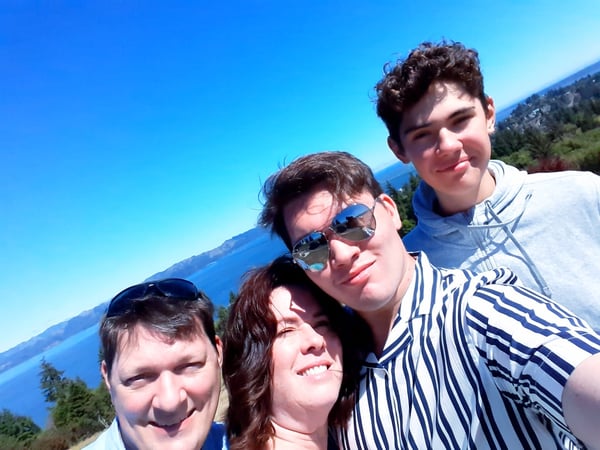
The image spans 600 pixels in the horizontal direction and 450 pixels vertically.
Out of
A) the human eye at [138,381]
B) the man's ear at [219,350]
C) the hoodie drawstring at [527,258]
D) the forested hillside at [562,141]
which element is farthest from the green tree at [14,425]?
the forested hillside at [562,141]

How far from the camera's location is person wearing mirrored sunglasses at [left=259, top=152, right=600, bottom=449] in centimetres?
122

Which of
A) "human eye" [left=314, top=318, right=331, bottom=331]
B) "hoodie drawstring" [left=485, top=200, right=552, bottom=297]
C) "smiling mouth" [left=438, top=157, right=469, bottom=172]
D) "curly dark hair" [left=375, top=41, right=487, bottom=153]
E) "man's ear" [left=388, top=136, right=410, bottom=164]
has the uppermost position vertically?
"curly dark hair" [left=375, top=41, right=487, bottom=153]

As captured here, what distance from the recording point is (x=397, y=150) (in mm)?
2766

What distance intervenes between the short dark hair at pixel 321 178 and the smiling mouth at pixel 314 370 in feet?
2.29

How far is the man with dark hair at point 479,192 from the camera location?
2268 mm

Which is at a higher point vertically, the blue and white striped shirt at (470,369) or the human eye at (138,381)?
the human eye at (138,381)

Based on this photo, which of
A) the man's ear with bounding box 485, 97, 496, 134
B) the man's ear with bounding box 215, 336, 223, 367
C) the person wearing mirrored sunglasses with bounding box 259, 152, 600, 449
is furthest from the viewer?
the man's ear with bounding box 485, 97, 496, 134

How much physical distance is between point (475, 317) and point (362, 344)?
78 centimetres

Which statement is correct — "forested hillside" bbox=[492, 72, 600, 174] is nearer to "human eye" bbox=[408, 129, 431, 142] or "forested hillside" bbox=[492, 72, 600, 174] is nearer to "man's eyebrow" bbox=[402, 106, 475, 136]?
"man's eyebrow" bbox=[402, 106, 475, 136]

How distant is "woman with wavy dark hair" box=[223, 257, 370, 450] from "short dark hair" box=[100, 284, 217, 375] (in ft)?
0.83

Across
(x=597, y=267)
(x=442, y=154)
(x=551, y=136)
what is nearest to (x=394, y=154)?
(x=442, y=154)

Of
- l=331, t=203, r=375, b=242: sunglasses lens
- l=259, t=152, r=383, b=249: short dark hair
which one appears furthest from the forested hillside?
l=331, t=203, r=375, b=242: sunglasses lens

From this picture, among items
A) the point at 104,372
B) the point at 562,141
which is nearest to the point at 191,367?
the point at 104,372

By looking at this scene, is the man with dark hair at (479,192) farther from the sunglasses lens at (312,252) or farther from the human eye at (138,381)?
the human eye at (138,381)
